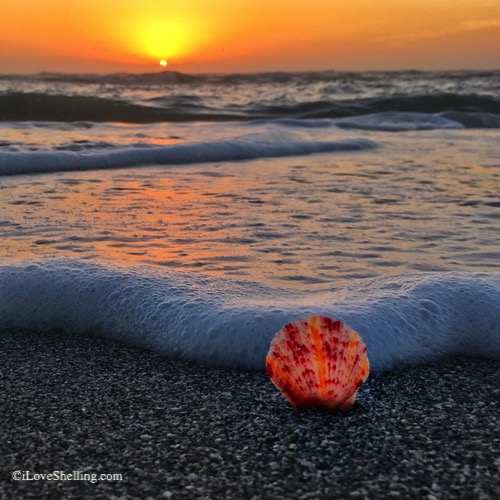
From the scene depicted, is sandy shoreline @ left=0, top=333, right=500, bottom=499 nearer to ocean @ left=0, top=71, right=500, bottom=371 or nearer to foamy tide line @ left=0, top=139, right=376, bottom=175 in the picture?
ocean @ left=0, top=71, right=500, bottom=371

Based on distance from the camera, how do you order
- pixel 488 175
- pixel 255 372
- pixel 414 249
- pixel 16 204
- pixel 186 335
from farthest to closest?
pixel 488 175 < pixel 16 204 < pixel 414 249 < pixel 186 335 < pixel 255 372

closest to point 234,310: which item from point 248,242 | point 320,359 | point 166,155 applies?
point 320,359

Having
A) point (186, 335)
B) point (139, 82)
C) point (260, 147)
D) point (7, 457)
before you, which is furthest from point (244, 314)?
point (139, 82)

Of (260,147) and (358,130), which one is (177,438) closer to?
(260,147)

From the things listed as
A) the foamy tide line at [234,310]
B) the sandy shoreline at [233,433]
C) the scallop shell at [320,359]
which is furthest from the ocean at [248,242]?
the scallop shell at [320,359]

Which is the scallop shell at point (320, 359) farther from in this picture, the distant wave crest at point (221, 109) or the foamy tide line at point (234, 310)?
the distant wave crest at point (221, 109)

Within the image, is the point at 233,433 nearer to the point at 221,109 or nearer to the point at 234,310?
the point at 234,310
